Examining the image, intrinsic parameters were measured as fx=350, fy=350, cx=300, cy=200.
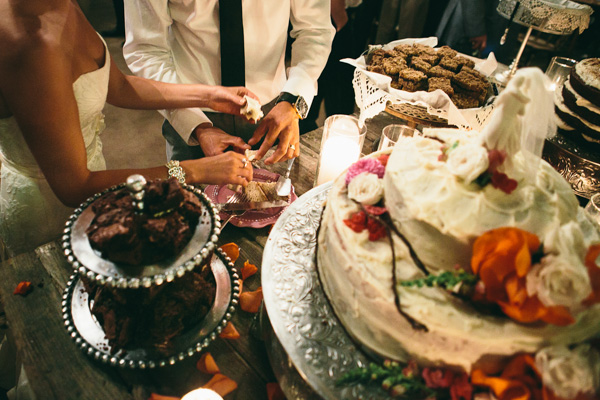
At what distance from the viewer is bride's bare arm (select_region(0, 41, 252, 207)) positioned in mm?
1373

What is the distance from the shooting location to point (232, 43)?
87.0 inches

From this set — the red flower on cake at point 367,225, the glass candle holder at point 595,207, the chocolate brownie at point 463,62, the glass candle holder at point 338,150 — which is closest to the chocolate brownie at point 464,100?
the chocolate brownie at point 463,62

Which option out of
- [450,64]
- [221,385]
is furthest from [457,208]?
[450,64]

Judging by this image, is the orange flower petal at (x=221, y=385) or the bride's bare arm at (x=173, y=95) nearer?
the orange flower petal at (x=221, y=385)

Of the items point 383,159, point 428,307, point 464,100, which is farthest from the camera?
point 464,100

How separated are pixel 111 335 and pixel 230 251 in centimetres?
56

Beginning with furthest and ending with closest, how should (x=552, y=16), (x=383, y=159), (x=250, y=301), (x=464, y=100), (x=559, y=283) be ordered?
(x=552, y=16) → (x=464, y=100) → (x=250, y=301) → (x=383, y=159) → (x=559, y=283)

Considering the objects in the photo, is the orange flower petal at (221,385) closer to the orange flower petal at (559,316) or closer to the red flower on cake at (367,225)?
the red flower on cake at (367,225)

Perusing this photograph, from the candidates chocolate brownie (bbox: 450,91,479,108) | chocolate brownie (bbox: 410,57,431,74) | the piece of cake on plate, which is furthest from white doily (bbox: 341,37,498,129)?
the piece of cake on plate

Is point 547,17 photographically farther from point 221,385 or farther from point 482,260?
point 221,385

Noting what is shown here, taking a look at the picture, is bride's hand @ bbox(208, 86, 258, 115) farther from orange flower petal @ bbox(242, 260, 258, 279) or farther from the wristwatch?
orange flower petal @ bbox(242, 260, 258, 279)

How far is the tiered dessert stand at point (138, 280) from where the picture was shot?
887 mm

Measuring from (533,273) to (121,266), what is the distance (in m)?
0.99

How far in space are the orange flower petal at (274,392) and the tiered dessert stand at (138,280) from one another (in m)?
0.25
